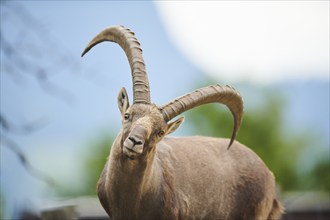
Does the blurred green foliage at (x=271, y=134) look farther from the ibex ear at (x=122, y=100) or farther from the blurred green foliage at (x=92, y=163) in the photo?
the ibex ear at (x=122, y=100)

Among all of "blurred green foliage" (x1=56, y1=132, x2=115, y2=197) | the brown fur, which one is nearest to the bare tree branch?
the brown fur

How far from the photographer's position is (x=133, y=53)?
782 centimetres

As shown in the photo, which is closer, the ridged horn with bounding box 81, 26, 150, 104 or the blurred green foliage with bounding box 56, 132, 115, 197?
the ridged horn with bounding box 81, 26, 150, 104

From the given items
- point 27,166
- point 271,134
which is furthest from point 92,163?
point 27,166

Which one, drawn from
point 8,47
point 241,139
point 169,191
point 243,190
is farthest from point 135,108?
point 241,139

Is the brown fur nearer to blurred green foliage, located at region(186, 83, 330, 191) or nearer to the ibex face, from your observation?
the ibex face

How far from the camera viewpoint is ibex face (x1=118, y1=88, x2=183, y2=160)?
653 cm

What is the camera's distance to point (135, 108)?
23.4 feet

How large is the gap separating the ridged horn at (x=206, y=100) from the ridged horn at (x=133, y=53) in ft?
1.02

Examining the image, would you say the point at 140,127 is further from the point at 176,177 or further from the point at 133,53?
the point at 176,177

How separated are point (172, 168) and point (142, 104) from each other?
1434 millimetres

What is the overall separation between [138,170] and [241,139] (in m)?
43.8

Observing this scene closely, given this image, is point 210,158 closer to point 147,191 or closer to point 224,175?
point 224,175

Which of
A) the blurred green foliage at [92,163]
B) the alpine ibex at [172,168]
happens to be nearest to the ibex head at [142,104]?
the alpine ibex at [172,168]
